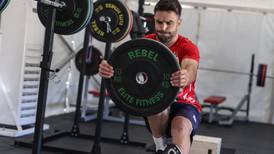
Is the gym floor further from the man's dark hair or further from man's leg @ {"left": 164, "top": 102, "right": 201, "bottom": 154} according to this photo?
the man's dark hair

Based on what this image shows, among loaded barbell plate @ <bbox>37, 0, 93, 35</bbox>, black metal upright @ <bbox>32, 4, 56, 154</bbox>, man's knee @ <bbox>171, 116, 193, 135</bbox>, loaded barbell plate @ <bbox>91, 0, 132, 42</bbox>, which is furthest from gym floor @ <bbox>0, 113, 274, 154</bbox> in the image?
man's knee @ <bbox>171, 116, 193, 135</bbox>

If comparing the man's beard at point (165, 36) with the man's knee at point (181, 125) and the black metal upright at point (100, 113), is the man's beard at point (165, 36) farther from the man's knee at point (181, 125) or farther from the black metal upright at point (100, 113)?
the black metal upright at point (100, 113)

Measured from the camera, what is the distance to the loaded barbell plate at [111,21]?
413cm

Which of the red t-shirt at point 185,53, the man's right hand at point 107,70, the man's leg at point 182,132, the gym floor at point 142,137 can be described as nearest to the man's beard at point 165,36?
the red t-shirt at point 185,53

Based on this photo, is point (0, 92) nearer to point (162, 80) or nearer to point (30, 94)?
point (30, 94)

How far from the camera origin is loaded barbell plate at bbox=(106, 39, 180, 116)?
234cm

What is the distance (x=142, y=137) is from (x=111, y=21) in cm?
208

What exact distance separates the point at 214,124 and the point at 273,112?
1461mm

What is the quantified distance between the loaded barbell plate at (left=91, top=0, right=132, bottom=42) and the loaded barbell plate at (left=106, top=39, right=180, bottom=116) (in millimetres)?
1670

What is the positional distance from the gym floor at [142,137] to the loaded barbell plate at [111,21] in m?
1.28

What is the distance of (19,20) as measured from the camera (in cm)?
507

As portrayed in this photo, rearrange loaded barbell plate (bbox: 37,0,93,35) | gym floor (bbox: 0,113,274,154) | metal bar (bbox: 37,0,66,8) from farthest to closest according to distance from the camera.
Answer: gym floor (bbox: 0,113,274,154)
loaded barbell plate (bbox: 37,0,93,35)
metal bar (bbox: 37,0,66,8)

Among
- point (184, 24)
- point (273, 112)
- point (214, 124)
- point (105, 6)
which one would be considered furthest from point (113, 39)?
point (273, 112)

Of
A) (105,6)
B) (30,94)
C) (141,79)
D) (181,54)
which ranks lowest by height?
(30,94)
